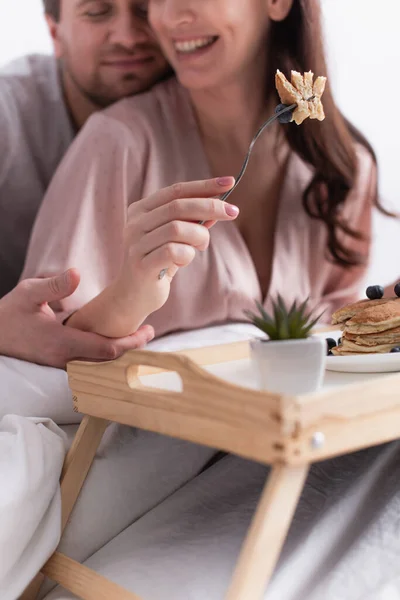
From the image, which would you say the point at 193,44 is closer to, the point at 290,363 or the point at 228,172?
the point at 228,172

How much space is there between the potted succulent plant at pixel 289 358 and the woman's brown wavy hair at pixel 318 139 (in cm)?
105

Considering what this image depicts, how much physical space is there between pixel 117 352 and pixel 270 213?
0.78 metres

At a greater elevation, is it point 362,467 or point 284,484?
point 284,484

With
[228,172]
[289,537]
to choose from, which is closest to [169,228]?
[289,537]

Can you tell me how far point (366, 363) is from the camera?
33.5 inches

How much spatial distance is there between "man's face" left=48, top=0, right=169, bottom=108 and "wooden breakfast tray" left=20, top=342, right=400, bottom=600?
3.65 feet

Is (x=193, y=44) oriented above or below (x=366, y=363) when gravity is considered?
above

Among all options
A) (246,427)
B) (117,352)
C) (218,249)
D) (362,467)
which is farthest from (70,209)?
(246,427)

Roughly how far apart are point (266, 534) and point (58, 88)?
1438 millimetres

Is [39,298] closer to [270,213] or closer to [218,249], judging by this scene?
[218,249]

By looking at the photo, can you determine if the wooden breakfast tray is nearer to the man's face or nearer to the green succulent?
the green succulent

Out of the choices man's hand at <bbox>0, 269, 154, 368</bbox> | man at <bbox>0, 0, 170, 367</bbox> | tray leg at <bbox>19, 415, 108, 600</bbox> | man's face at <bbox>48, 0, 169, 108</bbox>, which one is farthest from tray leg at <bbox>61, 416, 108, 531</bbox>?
man's face at <bbox>48, 0, 169, 108</bbox>

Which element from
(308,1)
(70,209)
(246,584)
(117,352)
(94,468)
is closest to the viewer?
(246,584)

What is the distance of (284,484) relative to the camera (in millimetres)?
628
